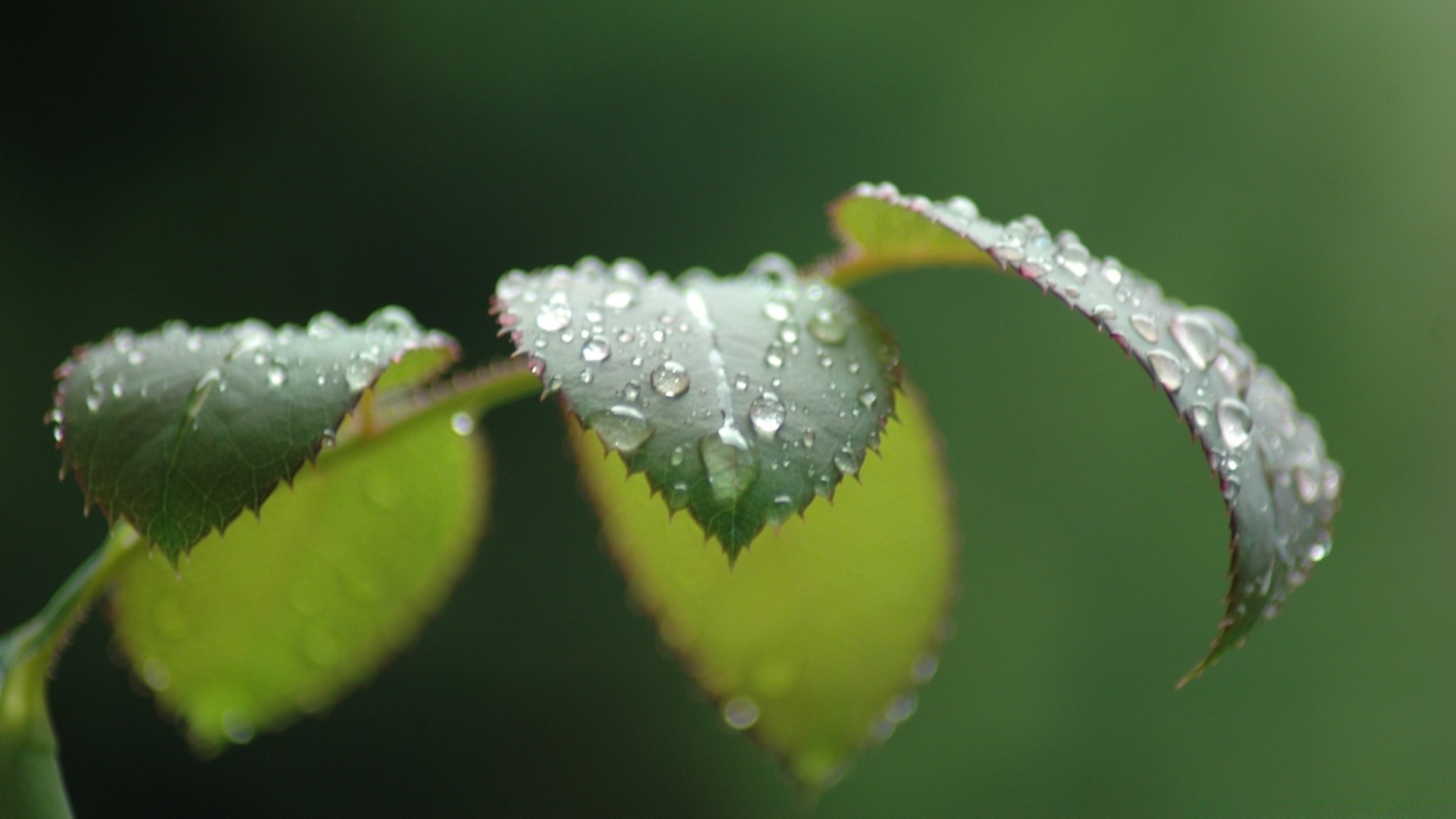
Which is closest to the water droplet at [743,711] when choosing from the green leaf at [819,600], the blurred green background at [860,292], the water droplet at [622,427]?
the green leaf at [819,600]

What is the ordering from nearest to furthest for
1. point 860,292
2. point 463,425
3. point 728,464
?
point 728,464
point 463,425
point 860,292

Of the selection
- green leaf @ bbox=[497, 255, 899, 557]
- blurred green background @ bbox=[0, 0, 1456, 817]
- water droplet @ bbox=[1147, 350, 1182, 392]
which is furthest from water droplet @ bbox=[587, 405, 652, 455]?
blurred green background @ bbox=[0, 0, 1456, 817]

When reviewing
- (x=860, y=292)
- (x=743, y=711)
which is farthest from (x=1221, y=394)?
(x=860, y=292)

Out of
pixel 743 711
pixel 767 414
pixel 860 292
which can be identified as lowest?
pixel 743 711

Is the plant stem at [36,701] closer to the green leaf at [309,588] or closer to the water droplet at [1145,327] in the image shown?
the green leaf at [309,588]

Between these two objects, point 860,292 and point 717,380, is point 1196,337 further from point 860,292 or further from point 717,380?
point 860,292

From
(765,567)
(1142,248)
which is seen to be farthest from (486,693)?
(765,567)

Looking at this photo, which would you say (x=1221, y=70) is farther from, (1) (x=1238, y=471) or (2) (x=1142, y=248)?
(1) (x=1238, y=471)

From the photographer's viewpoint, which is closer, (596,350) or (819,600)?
(596,350)
